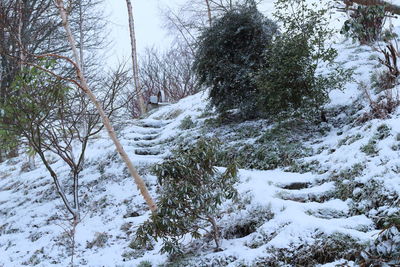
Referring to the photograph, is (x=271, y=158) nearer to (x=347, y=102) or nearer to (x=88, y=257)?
(x=347, y=102)

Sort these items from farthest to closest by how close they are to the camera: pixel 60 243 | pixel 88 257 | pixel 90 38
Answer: pixel 90 38 → pixel 60 243 → pixel 88 257

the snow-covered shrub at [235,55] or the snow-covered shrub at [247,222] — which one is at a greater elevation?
the snow-covered shrub at [235,55]

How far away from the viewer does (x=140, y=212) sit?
545cm

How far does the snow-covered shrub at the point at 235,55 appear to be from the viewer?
273 inches

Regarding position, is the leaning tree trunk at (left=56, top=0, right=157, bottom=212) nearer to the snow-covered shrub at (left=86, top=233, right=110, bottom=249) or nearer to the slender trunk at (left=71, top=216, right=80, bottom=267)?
the snow-covered shrub at (left=86, top=233, right=110, bottom=249)

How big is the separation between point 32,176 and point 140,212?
3575mm

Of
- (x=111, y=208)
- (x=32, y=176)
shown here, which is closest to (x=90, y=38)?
(x=32, y=176)

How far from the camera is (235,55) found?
7168 millimetres

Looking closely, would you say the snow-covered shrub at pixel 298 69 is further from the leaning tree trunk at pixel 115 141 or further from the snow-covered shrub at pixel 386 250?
the snow-covered shrub at pixel 386 250

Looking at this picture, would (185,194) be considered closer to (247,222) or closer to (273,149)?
(247,222)

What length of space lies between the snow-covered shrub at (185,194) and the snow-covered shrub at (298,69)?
2386 millimetres

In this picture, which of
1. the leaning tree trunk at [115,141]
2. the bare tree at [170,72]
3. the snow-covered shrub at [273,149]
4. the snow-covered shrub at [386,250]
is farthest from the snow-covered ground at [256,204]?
the bare tree at [170,72]

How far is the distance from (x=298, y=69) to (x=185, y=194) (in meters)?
3.07

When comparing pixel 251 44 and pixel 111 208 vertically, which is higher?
pixel 251 44
